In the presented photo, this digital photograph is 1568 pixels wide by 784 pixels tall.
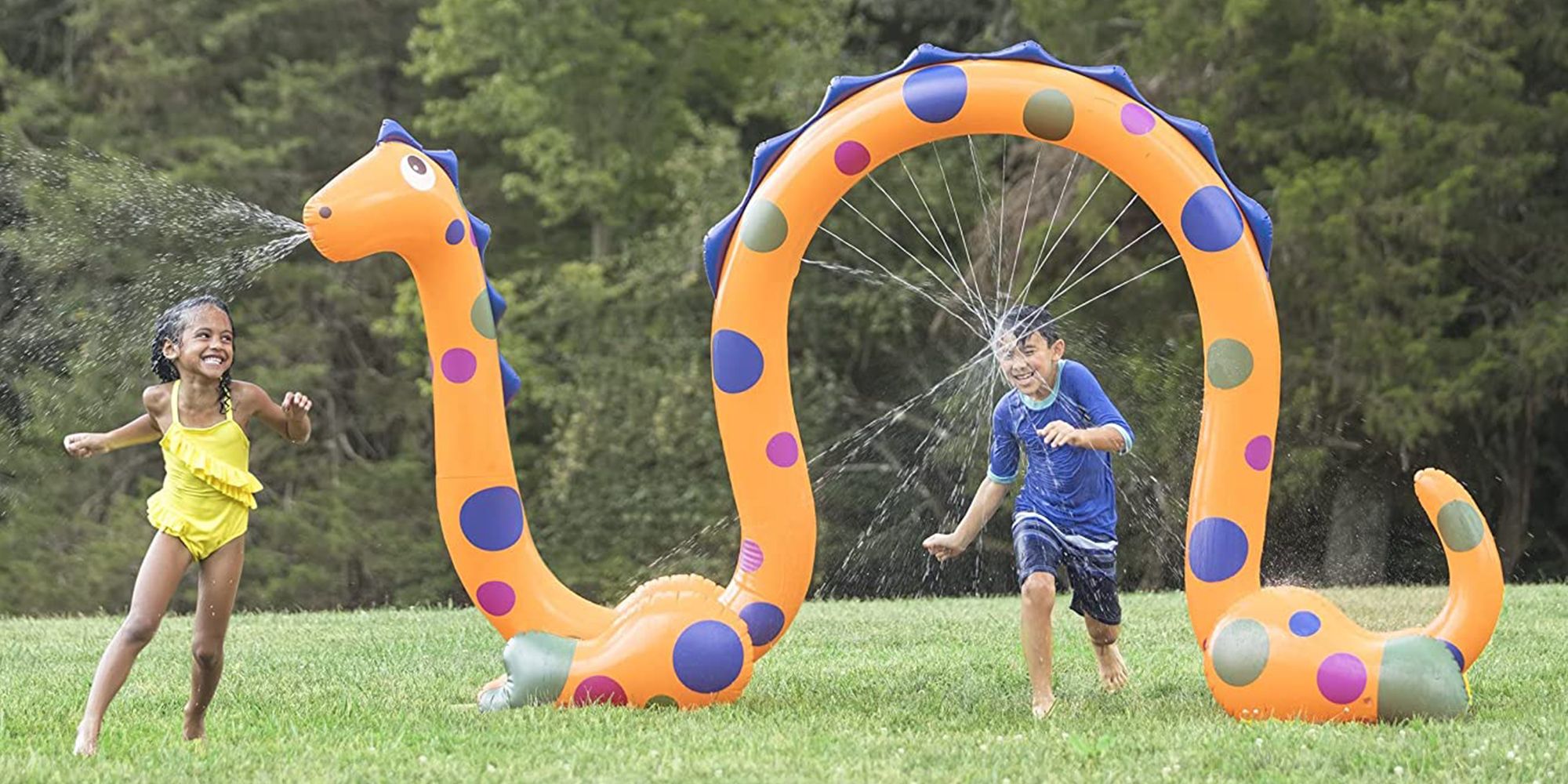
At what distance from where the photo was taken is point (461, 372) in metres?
6.91

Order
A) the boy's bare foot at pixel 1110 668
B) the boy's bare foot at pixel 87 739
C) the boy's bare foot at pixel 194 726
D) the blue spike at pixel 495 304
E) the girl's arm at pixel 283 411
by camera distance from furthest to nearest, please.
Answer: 1. the boy's bare foot at pixel 1110 668
2. the blue spike at pixel 495 304
3. the boy's bare foot at pixel 194 726
4. the girl's arm at pixel 283 411
5. the boy's bare foot at pixel 87 739

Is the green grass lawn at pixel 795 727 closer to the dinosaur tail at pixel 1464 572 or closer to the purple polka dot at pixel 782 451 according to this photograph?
the dinosaur tail at pixel 1464 572

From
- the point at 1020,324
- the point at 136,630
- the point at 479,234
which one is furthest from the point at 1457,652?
the point at 136,630

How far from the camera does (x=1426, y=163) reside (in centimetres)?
1836

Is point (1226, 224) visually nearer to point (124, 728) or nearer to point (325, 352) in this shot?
point (124, 728)

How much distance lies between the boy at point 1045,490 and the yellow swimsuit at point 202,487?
2.29 meters

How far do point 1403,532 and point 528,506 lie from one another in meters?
9.77

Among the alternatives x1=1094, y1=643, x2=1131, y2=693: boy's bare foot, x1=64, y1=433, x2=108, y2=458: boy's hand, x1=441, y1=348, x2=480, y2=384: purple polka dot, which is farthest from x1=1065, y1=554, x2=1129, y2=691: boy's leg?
x1=64, y1=433, x2=108, y2=458: boy's hand

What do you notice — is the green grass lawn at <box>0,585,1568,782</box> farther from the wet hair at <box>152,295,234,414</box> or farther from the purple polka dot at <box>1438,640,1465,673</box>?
the wet hair at <box>152,295,234,414</box>

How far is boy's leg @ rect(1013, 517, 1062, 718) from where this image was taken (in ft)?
21.3

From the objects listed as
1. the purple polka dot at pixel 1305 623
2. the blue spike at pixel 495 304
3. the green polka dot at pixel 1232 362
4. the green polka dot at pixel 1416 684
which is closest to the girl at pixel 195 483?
the blue spike at pixel 495 304

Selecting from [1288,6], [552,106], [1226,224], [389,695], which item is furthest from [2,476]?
[1226,224]

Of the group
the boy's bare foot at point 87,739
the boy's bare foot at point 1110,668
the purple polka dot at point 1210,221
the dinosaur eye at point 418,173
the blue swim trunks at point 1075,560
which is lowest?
the boy's bare foot at point 87,739

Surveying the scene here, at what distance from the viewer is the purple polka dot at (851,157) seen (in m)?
6.84
